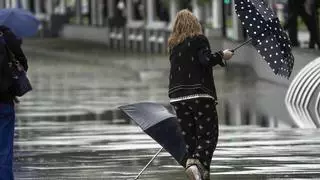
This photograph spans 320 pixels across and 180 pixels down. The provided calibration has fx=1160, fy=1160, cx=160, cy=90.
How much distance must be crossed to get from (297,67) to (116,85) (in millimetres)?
5977

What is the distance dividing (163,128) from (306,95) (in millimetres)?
9089

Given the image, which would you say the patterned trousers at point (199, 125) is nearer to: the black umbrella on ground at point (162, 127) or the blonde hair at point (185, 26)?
the black umbrella on ground at point (162, 127)

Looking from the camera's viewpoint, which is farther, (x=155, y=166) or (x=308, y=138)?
(x=308, y=138)

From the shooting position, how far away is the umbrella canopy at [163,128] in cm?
1123

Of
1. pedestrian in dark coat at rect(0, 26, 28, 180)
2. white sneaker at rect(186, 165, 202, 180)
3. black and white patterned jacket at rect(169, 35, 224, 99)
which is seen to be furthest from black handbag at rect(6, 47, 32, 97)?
white sneaker at rect(186, 165, 202, 180)

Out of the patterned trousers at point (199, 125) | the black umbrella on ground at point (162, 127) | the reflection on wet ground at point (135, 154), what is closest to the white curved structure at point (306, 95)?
the reflection on wet ground at point (135, 154)

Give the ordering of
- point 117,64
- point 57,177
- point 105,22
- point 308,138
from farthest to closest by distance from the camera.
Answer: point 105,22
point 117,64
point 308,138
point 57,177

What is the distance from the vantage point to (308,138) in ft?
51.8

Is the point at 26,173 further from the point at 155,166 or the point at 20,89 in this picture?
the point at 20,89

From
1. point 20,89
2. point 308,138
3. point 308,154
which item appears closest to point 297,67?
point 308,138

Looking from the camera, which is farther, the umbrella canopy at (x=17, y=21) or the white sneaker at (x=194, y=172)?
the umbrella canopy at (x=17, y=21)

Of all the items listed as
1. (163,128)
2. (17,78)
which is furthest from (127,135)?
(17,78)

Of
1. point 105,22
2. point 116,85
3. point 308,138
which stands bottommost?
point 105,22

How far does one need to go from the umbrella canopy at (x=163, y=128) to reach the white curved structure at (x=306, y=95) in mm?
7574
